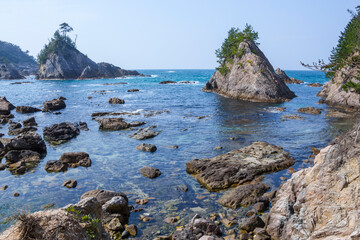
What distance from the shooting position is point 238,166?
20.8 m

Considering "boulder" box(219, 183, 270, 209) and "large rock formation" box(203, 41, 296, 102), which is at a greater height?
"large rock formation" box(203, 41, 296, 102)

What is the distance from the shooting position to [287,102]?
6162 centimetres

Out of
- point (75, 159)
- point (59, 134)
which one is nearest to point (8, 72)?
point (59, 134)

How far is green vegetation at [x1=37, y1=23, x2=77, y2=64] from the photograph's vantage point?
158125 millimetres

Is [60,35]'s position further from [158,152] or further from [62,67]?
[158,152]

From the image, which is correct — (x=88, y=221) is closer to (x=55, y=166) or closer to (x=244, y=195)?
(x=244, y=195)

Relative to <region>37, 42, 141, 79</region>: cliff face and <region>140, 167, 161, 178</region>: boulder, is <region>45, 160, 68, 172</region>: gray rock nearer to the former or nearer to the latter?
<region>140, 167, 161, 178</region>: boulder

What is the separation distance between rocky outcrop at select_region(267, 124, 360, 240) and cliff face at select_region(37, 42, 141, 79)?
534ft

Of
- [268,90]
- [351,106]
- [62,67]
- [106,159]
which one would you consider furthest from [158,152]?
[62,67]

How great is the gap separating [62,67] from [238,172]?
518 feet

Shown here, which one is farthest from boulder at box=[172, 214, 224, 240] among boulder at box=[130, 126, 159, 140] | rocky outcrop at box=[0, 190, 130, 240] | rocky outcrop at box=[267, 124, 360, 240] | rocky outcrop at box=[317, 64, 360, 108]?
rocky outcrop at box=[317, 64, 360, 108]

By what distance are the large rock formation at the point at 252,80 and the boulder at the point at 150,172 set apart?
48.1 metres

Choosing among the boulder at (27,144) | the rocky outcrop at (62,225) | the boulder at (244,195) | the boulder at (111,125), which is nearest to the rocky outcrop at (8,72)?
the boulder at (111,125)

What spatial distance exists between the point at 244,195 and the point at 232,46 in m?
74.1
